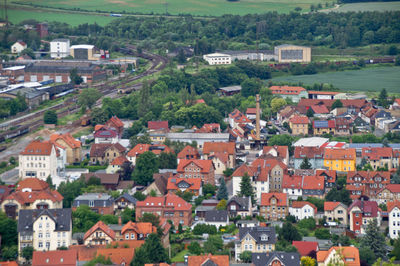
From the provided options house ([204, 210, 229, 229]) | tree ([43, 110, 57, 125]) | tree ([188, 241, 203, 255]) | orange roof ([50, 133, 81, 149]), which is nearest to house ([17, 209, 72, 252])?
tree ([188, 241, 203, 255])

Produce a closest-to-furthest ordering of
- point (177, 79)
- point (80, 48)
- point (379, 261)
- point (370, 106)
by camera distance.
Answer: point (379, 261) < point (370, 106) < point (177, 79) < point (80, 48)

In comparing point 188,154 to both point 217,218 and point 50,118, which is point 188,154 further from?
point 50,118

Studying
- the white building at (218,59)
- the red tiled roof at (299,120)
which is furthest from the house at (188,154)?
the white building at (218,59)

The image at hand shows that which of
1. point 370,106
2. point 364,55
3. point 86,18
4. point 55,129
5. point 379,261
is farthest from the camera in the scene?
point 86,18

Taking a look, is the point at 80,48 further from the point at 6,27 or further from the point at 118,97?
the point at 118,97

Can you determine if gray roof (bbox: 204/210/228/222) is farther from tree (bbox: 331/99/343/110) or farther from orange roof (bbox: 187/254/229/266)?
tree (bbox: 331/99/343/110)

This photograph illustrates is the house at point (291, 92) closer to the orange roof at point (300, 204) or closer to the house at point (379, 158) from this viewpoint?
the house at point (379, 158)

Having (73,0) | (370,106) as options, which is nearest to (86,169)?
(370,106)
